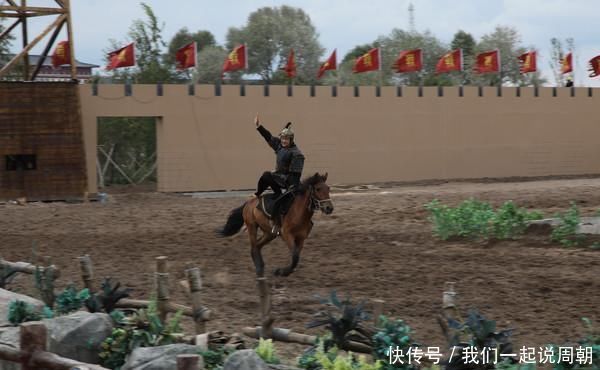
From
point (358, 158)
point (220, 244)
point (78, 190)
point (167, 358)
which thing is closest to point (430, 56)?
point (358, 158)

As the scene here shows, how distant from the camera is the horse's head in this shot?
11.0m

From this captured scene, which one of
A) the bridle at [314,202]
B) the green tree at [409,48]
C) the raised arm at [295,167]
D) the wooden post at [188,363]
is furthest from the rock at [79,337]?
the green tree at [409,48]

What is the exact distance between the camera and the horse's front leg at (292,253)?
11.2 metres

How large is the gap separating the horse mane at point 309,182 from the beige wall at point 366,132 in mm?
12873

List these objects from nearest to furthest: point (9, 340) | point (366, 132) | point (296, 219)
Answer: point (9, 340) → point (296, 219) → point (366, 132)

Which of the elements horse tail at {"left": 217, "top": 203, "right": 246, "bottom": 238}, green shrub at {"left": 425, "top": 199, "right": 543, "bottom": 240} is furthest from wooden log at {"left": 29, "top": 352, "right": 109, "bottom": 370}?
green shrub at {"left": 425, "top": 199, "right": 543, "bottom": 240}

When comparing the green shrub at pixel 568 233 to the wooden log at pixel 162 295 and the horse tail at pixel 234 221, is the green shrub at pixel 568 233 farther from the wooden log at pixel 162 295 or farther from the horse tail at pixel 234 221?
the wooden log at pixel 162 295

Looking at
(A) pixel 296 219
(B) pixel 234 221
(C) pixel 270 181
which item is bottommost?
(B) pixel 234 221

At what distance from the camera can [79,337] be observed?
23.1 feet

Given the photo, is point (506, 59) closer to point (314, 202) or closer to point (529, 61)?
point (529, 61)

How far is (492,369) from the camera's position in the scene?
215 inches

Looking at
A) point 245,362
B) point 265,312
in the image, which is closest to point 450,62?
point 265,312

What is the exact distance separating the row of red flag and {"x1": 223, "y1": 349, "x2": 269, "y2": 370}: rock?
722 inches

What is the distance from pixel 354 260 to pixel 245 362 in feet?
22.3
